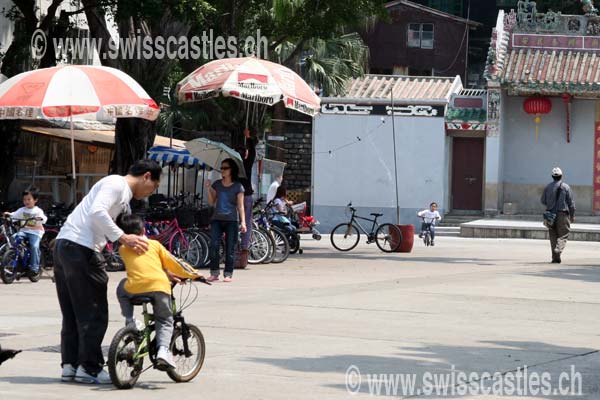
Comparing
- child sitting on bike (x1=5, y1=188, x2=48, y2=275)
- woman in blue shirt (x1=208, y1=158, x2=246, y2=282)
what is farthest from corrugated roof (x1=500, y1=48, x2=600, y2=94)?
child sitting on bike (x1=5, y1=188, x2=48, y2=275)

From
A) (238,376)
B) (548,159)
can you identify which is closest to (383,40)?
(548,159)

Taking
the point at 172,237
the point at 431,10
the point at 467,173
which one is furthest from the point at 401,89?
the point at 172,237

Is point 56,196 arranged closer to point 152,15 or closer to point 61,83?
point 152,15

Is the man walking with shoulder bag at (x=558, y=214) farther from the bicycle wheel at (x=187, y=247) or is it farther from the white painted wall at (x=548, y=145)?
the white painted wall at (x=548, y=145)

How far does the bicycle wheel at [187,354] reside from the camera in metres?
8.67

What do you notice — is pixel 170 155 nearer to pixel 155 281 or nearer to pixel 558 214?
pixel 558 214

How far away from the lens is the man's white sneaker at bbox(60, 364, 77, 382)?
→ 28.4 ft

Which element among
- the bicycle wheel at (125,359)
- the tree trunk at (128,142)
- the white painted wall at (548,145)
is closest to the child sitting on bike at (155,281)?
the bicycle wheel at (125,359)

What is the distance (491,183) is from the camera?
129 feet

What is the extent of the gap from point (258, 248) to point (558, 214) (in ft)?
20.3

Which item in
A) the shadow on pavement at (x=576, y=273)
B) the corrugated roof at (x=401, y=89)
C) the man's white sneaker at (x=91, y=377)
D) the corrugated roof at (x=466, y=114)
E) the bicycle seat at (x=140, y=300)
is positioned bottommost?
the shadow on pavement at (x=576, y=273)

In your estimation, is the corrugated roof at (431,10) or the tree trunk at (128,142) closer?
the tree trunk at (128,142)

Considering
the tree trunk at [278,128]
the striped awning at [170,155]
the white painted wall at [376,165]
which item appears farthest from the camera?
the tree trunk at [278,128]

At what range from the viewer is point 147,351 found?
8.43 m
